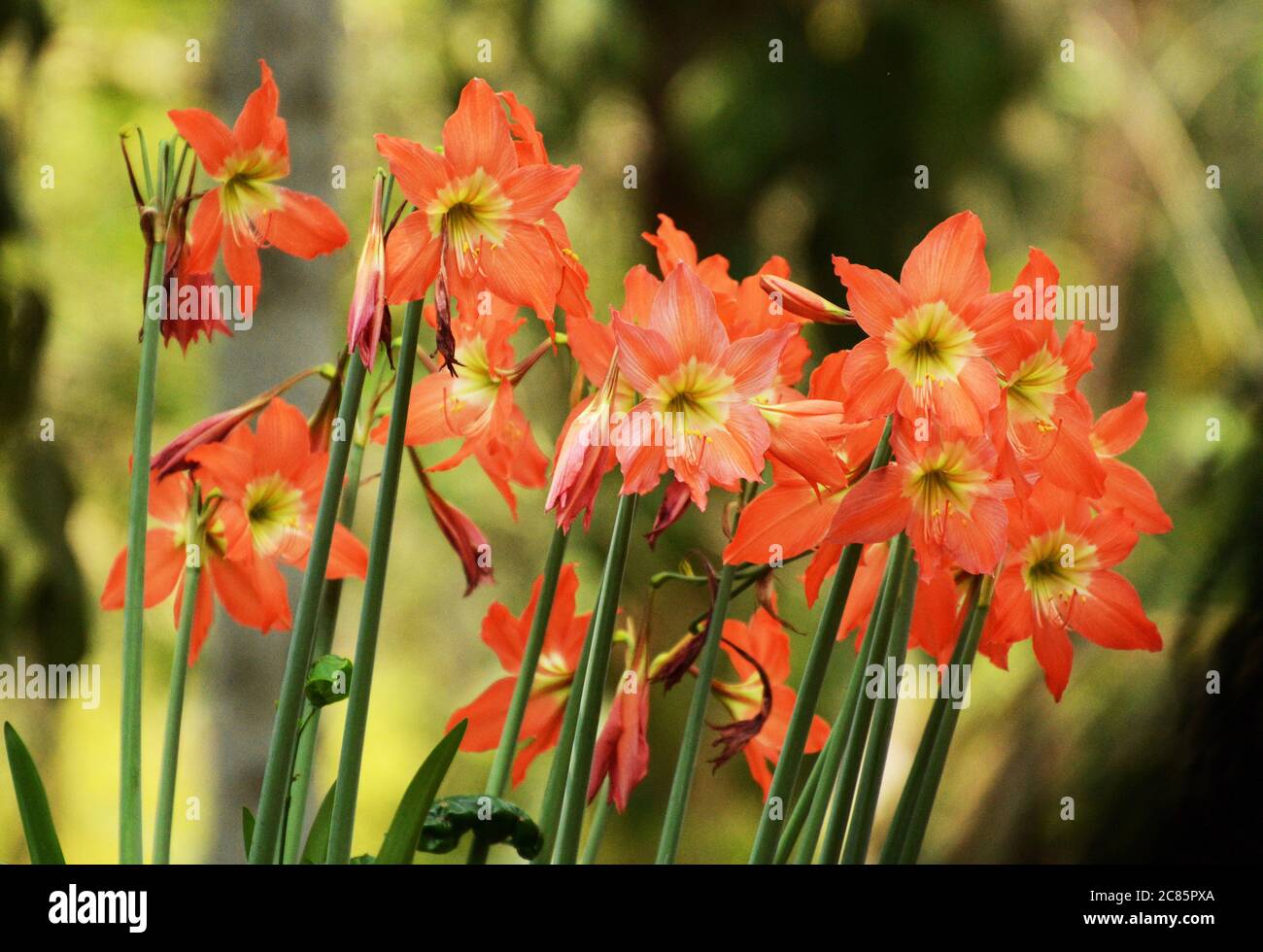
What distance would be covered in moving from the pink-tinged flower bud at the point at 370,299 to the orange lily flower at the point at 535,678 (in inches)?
6.5

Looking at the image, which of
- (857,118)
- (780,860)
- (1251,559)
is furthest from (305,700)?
(857,118)

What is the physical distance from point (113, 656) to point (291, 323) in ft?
7.32

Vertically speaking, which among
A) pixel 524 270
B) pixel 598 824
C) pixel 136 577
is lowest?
pixel 598 824

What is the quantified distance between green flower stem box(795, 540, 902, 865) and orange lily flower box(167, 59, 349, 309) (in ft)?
0.79

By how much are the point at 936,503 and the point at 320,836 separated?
250 millimetres

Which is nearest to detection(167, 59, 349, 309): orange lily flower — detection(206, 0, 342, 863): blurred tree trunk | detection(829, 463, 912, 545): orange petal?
detection(829, 463, 912, 545): orange petal

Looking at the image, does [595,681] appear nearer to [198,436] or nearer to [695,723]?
[695,723]

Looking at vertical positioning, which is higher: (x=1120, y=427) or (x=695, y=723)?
(x=1120, y=427)

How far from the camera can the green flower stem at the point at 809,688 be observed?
1.42ft

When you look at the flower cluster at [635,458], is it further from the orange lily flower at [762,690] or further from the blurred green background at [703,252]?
the blurred green background at [703,252]

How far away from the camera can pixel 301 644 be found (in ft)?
1.42

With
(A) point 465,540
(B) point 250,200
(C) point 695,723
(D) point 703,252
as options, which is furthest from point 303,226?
(D) point 703,252

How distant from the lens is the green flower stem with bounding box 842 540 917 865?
0.46 metres

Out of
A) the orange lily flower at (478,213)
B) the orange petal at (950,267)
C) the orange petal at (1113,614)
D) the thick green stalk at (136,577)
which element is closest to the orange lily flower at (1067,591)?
the orange petal at (1113,614)
